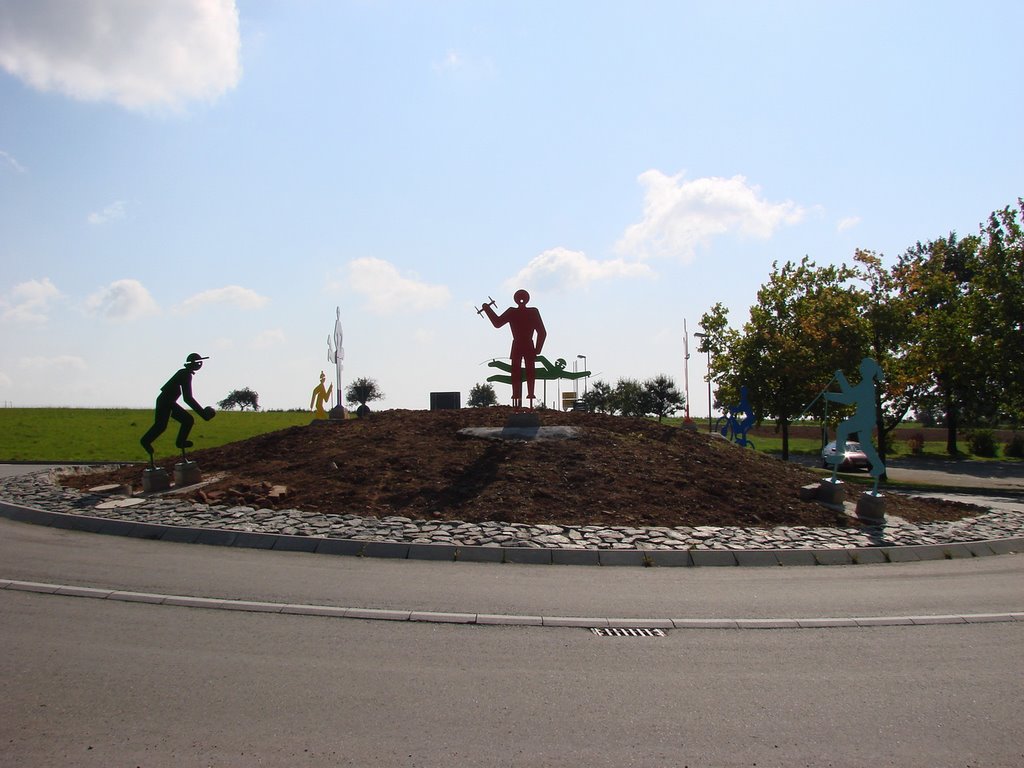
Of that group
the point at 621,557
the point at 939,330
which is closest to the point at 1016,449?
the point at 939,330

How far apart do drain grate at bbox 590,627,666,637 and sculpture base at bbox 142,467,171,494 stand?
10215 millimetres

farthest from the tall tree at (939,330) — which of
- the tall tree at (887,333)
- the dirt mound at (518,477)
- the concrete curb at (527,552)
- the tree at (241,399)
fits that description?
the tree at (241,399)

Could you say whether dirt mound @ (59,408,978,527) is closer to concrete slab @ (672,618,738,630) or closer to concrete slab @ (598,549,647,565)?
concrete slab @ (598,549,647,565)

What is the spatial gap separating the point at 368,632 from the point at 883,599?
537 centimetres

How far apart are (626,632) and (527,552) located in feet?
10.4

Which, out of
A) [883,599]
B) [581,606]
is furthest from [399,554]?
[883,599]

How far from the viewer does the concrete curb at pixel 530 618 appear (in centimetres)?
656

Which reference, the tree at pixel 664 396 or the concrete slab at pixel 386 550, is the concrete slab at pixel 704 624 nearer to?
the concrete slab at pixel 386 550

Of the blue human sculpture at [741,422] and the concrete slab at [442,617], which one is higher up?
the blue human sculpture at [741,422]

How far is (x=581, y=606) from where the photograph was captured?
717cm

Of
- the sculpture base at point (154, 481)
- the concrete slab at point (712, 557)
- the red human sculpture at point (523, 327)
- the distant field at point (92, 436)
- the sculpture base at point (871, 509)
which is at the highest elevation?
the red human sculpture at point (523, 327)

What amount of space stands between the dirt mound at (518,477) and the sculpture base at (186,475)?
0.71 m

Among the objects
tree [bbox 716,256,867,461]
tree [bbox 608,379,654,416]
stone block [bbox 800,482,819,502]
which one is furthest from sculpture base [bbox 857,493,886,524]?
tree [bbox 608,379,654,416]

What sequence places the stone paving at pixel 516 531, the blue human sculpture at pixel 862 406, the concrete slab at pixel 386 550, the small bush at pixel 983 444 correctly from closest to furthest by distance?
the concrete slab at pixel 386 550, the stone paving at pixel 516 531, the blue human sculpture at pixel 862 406, the small bush at pixel 983 444
